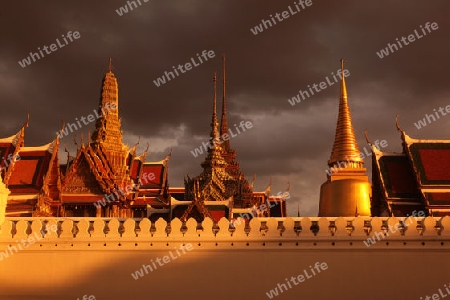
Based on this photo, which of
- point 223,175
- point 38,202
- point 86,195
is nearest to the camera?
point 38,202

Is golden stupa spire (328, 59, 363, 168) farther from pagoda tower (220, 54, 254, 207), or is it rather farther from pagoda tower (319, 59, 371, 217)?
pagoda tower (220, 54, 254, 207)

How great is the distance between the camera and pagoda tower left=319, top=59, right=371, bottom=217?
970 inches

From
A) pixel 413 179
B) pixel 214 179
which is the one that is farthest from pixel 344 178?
pixel 214 179

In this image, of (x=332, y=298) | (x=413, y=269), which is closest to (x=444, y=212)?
(x=413, y=269)

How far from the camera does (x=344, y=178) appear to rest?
26.0 meters

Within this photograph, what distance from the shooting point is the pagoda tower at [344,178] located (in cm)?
2464

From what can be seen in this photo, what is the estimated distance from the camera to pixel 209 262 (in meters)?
11.9

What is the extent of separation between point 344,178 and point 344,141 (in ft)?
8.05

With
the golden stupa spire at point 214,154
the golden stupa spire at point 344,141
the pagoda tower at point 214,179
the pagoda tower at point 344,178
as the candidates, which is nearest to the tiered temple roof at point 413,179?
the pagoda tower at point 344,178

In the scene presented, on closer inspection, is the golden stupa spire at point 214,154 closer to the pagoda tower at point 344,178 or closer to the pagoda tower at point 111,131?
the pagoda tower at point 111,131

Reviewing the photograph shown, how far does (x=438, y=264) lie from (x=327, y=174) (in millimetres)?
15034

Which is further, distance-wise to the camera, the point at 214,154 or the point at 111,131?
the point at 214,154

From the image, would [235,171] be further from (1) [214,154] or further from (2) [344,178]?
(2) [344,178]

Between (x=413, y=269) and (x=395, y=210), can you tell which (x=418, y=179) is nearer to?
(x=395, y=210)
